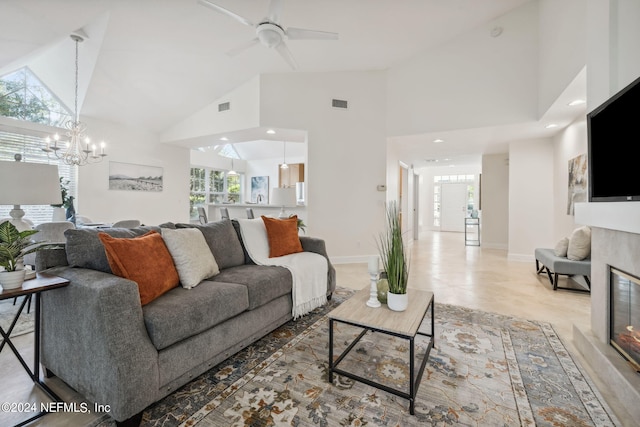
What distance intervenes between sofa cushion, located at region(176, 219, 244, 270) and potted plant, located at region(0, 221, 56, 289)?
102cm

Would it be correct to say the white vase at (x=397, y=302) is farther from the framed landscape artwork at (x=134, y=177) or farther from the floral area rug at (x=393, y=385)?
the framed landscape artwork at (x=134, y=177)

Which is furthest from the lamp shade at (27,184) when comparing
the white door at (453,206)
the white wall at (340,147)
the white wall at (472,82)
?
the white door at (453,206)

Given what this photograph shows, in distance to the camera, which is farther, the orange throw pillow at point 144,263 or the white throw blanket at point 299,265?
the white throw blanket at point 299,265

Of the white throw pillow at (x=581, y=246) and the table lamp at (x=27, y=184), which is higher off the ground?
the table lamp at (x=27, y=184)

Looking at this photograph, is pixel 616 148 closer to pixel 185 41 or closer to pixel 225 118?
pixel 185 41

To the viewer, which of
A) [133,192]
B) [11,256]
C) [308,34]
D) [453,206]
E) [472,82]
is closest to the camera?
[11,256]

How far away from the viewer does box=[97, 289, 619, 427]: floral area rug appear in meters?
1.37

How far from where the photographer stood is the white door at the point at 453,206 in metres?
10.8

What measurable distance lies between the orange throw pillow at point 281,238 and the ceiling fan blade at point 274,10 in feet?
6.32

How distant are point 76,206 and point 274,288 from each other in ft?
16.9

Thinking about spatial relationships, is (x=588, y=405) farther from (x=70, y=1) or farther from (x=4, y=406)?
(x=70, y=1)

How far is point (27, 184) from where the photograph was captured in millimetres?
1819

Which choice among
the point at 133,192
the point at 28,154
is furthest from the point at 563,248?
the point at 28,154

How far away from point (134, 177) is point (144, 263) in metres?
5.33
